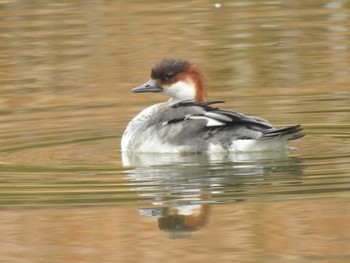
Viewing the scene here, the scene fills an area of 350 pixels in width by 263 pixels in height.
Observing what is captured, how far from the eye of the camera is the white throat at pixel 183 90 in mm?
12180

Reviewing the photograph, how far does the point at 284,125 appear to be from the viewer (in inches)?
490

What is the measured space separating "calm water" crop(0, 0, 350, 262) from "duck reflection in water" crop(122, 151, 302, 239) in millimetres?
15

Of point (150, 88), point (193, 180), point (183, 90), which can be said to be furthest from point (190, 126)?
point (193, 180)

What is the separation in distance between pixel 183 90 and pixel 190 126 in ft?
2.82

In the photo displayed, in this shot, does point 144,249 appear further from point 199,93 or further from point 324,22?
point 324,22

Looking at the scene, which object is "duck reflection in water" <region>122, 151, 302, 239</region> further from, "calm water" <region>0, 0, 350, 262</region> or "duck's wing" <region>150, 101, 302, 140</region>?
"duck's wing" <region>150, 101, 302, 140</region>

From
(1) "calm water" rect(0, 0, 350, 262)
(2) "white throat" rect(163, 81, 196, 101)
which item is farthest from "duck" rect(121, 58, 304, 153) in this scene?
(1) "calm water" rect(0, 0, 350, 262)

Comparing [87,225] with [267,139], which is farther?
[267,139]

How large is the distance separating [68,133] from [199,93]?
46.8 inches

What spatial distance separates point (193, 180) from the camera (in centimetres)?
1027

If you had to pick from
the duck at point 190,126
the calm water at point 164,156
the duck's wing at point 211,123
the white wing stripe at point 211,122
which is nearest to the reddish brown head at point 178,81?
the duck at point 190,126

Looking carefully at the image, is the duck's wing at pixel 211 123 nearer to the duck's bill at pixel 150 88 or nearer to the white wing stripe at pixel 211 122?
the white wing stripe at pixel 211 122

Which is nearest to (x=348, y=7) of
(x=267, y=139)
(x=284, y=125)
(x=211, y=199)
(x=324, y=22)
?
(x=324, y=22)

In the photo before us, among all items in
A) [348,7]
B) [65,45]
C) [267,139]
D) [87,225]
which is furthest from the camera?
[348,7]
